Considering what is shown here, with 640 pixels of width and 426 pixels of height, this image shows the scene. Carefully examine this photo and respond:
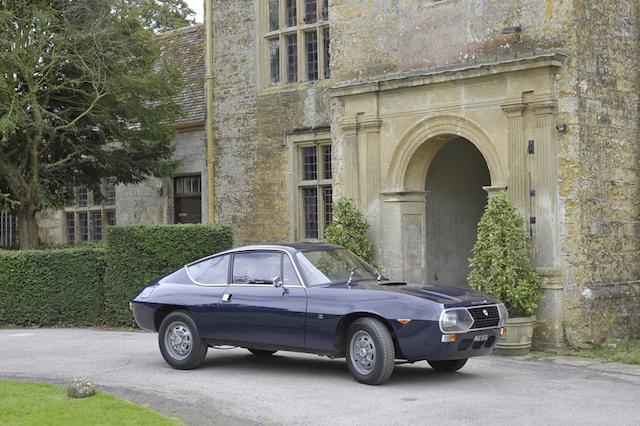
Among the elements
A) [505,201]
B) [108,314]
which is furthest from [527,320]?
[108,314]

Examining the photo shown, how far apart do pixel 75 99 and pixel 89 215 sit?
6.10 meters

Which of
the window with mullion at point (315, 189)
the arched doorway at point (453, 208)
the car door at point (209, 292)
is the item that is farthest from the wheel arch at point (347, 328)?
the window with mullion at point (315, 189)

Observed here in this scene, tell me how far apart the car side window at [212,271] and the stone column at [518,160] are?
460 cm

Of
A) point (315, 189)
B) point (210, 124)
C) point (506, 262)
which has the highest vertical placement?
point (210, 124)

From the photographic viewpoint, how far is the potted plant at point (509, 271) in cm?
1327

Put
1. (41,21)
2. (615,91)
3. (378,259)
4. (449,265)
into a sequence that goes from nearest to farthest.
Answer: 1. (615,91)
2. (378,259)
3. (449,265)
4. (41,21)

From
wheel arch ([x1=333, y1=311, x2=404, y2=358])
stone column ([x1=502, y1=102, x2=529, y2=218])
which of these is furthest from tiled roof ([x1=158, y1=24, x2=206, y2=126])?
wheel arch ([x1=333, y1=311, x2=404, y2=358])

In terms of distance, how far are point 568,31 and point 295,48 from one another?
7855 mm

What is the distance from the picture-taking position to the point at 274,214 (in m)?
20.5

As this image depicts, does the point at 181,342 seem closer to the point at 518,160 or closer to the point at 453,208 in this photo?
the point at 518,160

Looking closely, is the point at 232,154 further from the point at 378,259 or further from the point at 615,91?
the point at 615,91

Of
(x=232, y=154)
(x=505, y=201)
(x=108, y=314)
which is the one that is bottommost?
(x=108, y=314)

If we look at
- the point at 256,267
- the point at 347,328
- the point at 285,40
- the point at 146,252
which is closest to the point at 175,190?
the point at 285,40

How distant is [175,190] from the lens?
76.4ft
